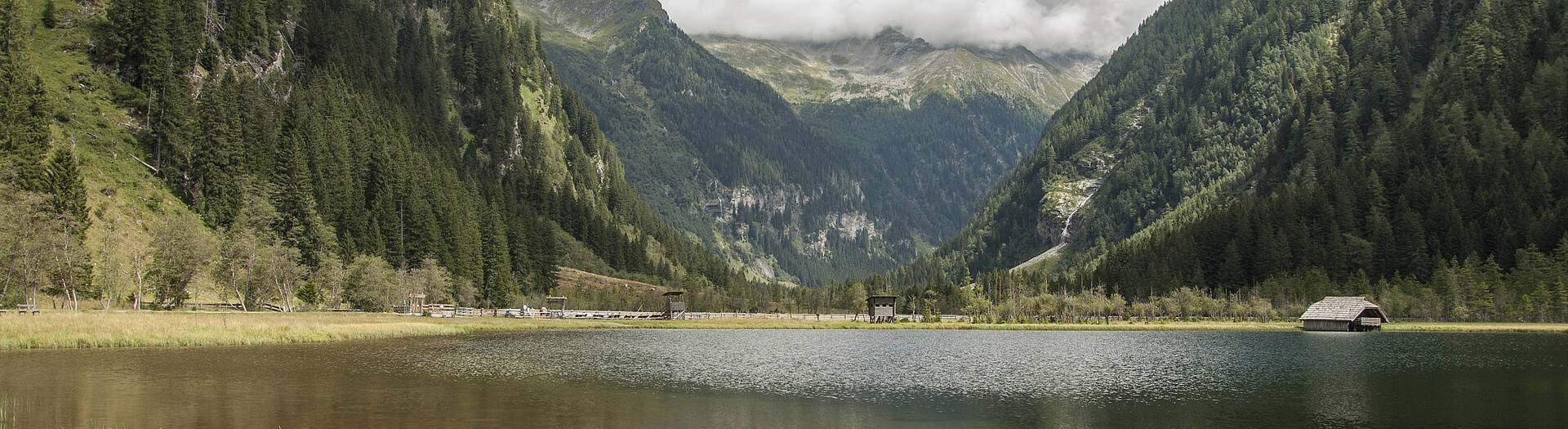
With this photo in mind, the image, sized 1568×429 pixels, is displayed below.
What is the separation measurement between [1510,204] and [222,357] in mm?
201563

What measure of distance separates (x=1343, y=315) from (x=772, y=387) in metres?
118

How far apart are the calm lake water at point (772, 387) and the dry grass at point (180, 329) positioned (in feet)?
10.1

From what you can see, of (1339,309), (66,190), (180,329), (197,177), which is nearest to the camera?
(180,329)

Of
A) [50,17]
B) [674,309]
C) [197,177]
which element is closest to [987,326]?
[674,309]

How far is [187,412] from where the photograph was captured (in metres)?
41.6

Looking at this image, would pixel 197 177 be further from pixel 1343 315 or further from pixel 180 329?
pixel 1343 315

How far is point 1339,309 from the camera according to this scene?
5792 inches

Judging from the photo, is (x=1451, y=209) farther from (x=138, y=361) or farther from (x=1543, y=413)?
(x=138, y=361)

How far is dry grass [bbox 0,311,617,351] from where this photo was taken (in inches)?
2830

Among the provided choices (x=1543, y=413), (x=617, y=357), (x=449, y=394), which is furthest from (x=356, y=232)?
(x=1543, y=413)

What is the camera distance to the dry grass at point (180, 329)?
71.9 m

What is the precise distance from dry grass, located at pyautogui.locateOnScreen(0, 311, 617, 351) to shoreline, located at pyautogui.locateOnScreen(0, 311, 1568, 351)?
0.07 metres

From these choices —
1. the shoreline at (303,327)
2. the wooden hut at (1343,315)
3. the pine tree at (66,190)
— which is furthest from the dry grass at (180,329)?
the wooden hut at (1343,315)

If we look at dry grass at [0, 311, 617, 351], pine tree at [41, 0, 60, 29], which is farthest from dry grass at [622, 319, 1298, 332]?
pine tree at [41, 0, 60, 29]
